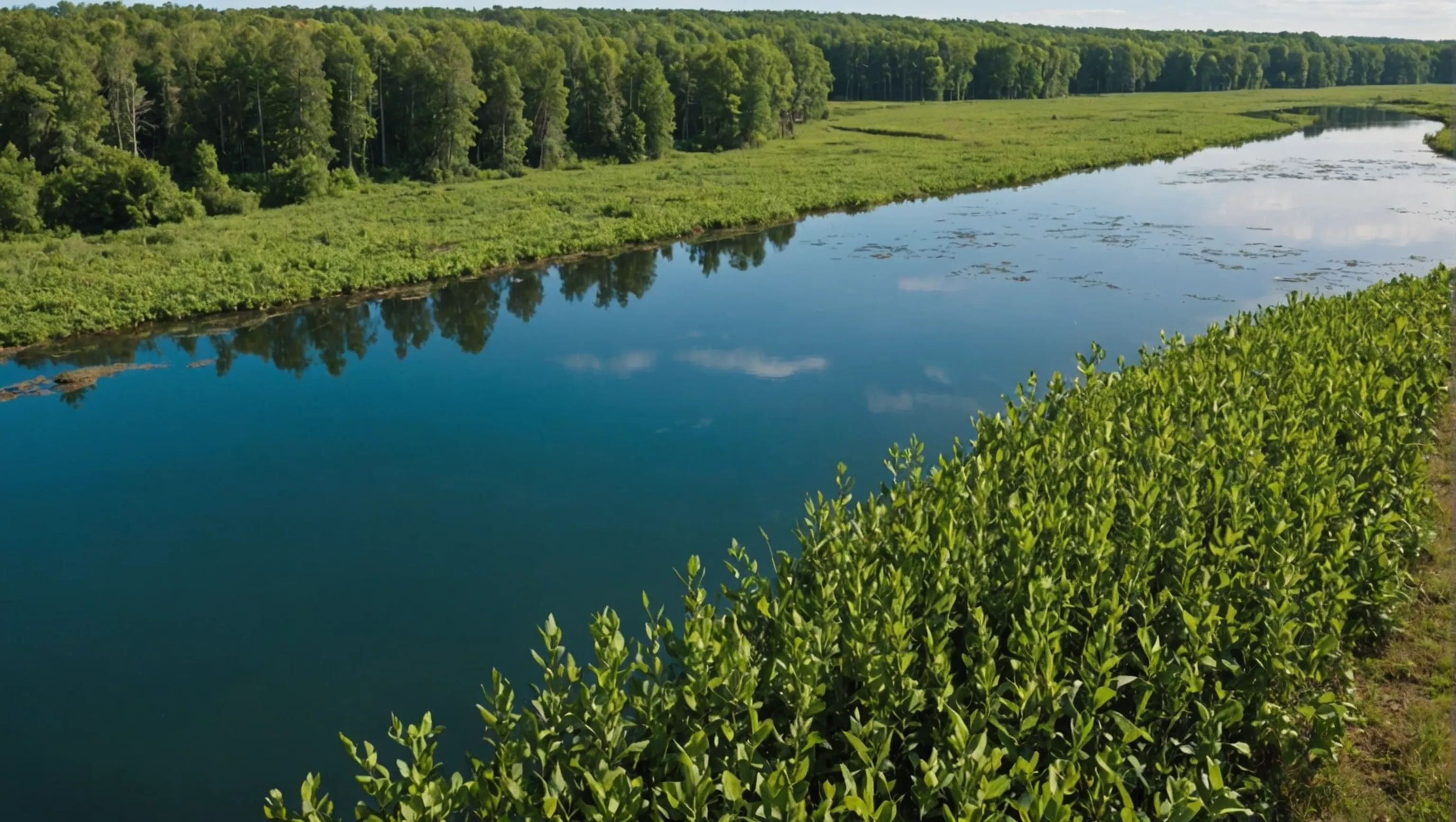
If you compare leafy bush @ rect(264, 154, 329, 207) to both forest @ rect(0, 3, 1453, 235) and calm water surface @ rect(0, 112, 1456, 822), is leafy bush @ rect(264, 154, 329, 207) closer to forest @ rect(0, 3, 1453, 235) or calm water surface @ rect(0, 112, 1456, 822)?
forest @ rect(0, 3, 1453, 235)

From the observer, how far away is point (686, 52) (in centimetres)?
8038

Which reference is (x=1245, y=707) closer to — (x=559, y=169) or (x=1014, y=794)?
(x=1014, y=794)

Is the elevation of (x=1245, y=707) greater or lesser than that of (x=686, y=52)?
lesser

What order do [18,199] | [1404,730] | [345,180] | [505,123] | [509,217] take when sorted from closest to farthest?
[1404,730]
[18,199]
[509,217]
[345,180]
[505,123]

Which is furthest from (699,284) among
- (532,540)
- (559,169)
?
(559,169)

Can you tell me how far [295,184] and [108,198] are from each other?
844 cm

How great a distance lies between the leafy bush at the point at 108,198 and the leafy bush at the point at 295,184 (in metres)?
6.52

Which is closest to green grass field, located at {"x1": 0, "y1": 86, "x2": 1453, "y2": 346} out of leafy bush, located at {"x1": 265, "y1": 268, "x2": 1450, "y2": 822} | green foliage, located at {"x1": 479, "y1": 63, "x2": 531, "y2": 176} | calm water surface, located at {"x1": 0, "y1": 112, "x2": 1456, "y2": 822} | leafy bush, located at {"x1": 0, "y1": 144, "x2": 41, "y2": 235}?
calm water surface, located at {"x1": 0, "y1": 112, "x2": 1456, "y2": 822}

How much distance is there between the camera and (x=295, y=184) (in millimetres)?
45812

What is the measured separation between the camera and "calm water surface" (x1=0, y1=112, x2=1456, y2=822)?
449 inches

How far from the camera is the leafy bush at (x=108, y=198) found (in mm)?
38406

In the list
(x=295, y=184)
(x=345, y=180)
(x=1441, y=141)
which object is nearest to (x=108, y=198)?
(x=295, y=184)

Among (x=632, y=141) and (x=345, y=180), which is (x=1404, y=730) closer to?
(x=345, y=180)

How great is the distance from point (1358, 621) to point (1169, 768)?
3.10 metres
